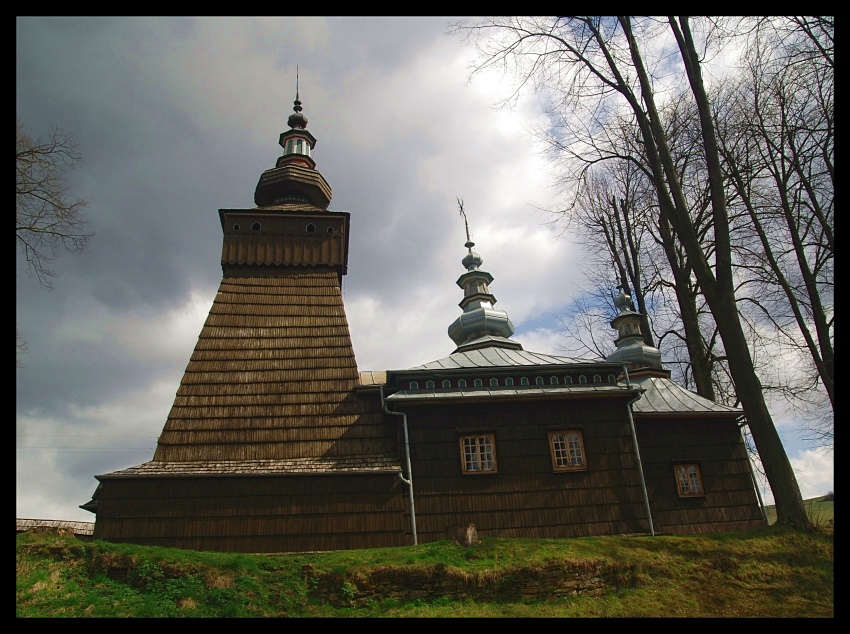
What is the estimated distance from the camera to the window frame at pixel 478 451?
13422 mm

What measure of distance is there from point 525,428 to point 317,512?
5368mm

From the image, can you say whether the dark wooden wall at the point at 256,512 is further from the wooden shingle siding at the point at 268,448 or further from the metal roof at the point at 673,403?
the metal roof at the point at 673,403

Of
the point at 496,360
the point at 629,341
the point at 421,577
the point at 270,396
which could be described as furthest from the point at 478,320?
the point at 421,577

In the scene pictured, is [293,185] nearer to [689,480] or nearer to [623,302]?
[623,302]

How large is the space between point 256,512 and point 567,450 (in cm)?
753

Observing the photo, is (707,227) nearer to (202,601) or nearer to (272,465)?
(272,465)

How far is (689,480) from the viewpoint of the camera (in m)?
14.8

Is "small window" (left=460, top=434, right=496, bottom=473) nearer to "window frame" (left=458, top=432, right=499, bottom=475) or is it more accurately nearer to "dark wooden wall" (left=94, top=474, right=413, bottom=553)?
"window frame" (left=458, top=432, right=499, bottom=475)

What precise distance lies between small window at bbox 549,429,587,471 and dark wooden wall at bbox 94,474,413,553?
3.83m

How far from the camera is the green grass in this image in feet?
27.4

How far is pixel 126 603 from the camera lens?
845 centimetres

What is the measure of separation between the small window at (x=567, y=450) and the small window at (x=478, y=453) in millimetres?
1483

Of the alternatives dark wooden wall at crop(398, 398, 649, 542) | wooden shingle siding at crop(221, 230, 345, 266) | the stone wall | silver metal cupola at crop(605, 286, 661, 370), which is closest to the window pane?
dark wooden wall at crop(398, 398, 649, 542)
